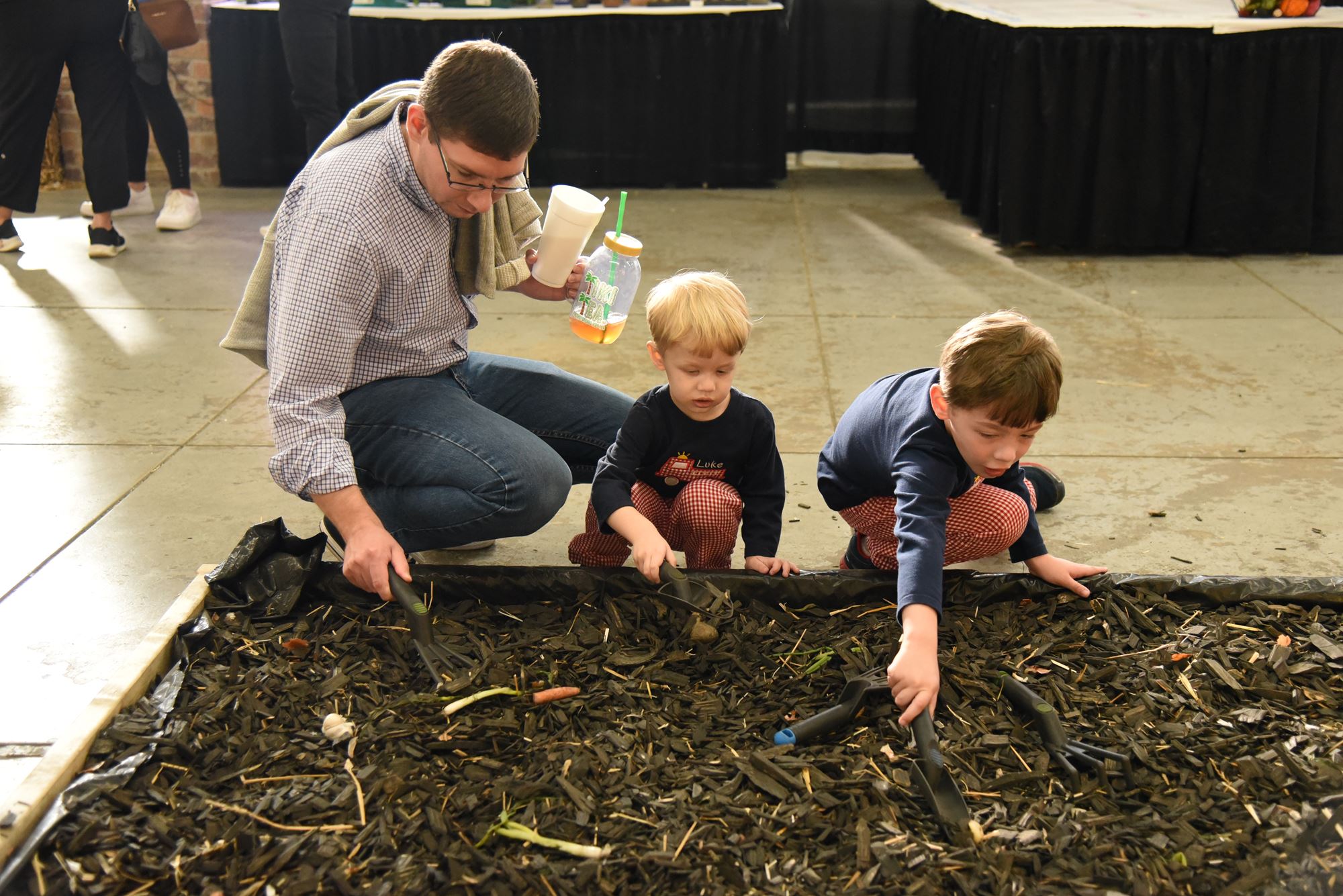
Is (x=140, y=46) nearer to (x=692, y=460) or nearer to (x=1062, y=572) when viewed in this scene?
(x=692, y=460)

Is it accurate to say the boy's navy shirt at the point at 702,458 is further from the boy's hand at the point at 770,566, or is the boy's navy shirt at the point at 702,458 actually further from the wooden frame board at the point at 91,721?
the wooden frame board at the point at 91,721

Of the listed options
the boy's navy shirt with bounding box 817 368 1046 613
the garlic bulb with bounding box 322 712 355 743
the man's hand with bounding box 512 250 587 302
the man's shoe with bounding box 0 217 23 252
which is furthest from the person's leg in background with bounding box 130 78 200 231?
the garlic bulb with bounding box 322 712 355 743

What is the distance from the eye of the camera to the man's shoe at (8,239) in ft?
17.5

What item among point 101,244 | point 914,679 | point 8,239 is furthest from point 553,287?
point 8,239

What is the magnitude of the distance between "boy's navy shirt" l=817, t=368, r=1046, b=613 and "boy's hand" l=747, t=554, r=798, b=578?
219 mm

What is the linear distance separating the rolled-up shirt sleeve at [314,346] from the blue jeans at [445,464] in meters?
0.24

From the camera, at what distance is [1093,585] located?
2326 mm

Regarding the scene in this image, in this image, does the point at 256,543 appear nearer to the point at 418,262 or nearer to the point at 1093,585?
the point at 418,262

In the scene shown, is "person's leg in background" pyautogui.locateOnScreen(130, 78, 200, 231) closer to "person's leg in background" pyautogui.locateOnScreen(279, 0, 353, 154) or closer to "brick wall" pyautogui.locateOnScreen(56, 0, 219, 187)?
"person's leg in background" pyautogui.locateOnScreen(279, 0, 353, 154)

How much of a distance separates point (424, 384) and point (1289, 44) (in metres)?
4.56

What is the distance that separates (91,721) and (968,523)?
1.66m

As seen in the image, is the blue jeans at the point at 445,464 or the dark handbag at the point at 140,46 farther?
the dark handbag at the point at 140,46

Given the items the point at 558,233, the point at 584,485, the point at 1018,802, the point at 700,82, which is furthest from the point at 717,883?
the point at 700,82

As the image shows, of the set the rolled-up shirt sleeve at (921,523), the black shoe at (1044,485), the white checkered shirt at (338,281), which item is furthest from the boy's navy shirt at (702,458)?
the black shoe at (1044,485)
